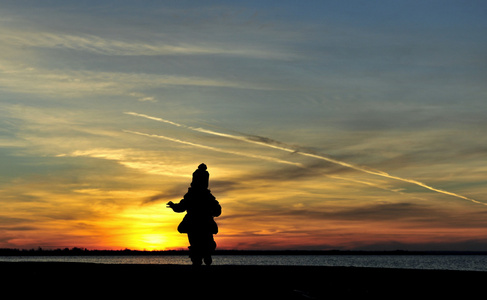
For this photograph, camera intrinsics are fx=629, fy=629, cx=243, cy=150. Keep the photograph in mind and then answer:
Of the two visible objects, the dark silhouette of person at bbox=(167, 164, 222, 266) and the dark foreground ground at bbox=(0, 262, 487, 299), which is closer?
the dark foreground ground at bbox=(0, 262, 487, 299)

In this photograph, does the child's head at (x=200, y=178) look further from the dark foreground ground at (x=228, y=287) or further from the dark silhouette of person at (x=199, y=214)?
the dark foreground ground at (x=228, y=287)

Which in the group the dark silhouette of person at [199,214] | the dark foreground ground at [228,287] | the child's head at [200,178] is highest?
the child's head at [200,178]

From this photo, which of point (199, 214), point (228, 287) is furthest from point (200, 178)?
point (228, 287)

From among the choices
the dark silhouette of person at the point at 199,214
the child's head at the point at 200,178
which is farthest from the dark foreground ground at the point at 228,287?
the child's head at the point at 200,178

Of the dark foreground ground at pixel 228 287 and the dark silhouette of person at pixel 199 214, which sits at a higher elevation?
the dark silhouette of person at pixel 199 214

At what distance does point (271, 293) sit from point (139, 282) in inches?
176

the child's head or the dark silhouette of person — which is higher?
the child's head

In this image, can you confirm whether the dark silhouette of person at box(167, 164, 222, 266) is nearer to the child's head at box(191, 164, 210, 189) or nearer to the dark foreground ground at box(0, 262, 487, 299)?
the child's head at box(191, 164, 210, 189)

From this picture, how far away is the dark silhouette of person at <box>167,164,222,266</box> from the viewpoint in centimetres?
2272

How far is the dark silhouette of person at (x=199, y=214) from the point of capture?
22719 mm

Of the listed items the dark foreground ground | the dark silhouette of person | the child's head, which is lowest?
the dark foreground ground

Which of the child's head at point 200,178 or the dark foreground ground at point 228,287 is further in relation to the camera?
the child's head at point 200,178

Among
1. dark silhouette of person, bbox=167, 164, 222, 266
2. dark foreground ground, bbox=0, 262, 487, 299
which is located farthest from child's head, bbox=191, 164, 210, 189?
dark foreground ground, bbox=0, 262, 487, 299

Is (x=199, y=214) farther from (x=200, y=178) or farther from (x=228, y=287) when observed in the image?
(x=228, y=287)
